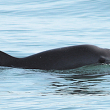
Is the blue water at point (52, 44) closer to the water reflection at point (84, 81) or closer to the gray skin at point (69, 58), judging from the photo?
the water reflection at point (84, 81)

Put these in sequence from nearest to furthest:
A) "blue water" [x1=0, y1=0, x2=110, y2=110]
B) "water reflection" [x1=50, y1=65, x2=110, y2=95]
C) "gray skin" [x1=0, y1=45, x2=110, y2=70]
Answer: "blue water" [x1=0, y1=0, x2=110, y2=110]
"water reflection" [x1=50, y1=65, x2=110, y2=95]
"gray skin" [x1=0, y1=45, x2=110, y2=70]

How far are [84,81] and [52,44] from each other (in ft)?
18.3

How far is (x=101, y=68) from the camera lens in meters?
14.2

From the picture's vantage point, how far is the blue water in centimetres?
1103

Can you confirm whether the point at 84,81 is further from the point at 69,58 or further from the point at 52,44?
the point at 52,44

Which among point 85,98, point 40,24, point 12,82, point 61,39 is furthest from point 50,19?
point 85,98

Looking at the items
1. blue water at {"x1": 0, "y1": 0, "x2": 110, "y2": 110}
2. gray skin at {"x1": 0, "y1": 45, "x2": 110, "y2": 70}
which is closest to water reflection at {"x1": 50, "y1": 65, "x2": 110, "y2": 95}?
blue water at {"x1": 0, "y1": 0, "x2": 110, "y2": 110}

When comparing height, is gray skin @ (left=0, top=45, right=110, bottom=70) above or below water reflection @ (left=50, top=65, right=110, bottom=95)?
above

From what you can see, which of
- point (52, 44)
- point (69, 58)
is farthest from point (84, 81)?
point (52, 44)

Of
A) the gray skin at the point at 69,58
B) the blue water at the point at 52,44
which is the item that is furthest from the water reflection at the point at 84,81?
the gray skin at the point at 69,58

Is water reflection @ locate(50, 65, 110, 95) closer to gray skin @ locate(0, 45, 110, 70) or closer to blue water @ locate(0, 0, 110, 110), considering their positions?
blue water @ locate(0, 0, 110, 110)

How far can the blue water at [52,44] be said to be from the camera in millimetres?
11031

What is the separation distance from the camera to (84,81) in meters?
12.9

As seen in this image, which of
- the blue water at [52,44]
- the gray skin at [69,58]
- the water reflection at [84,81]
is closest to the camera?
the blue water at [52,44]
